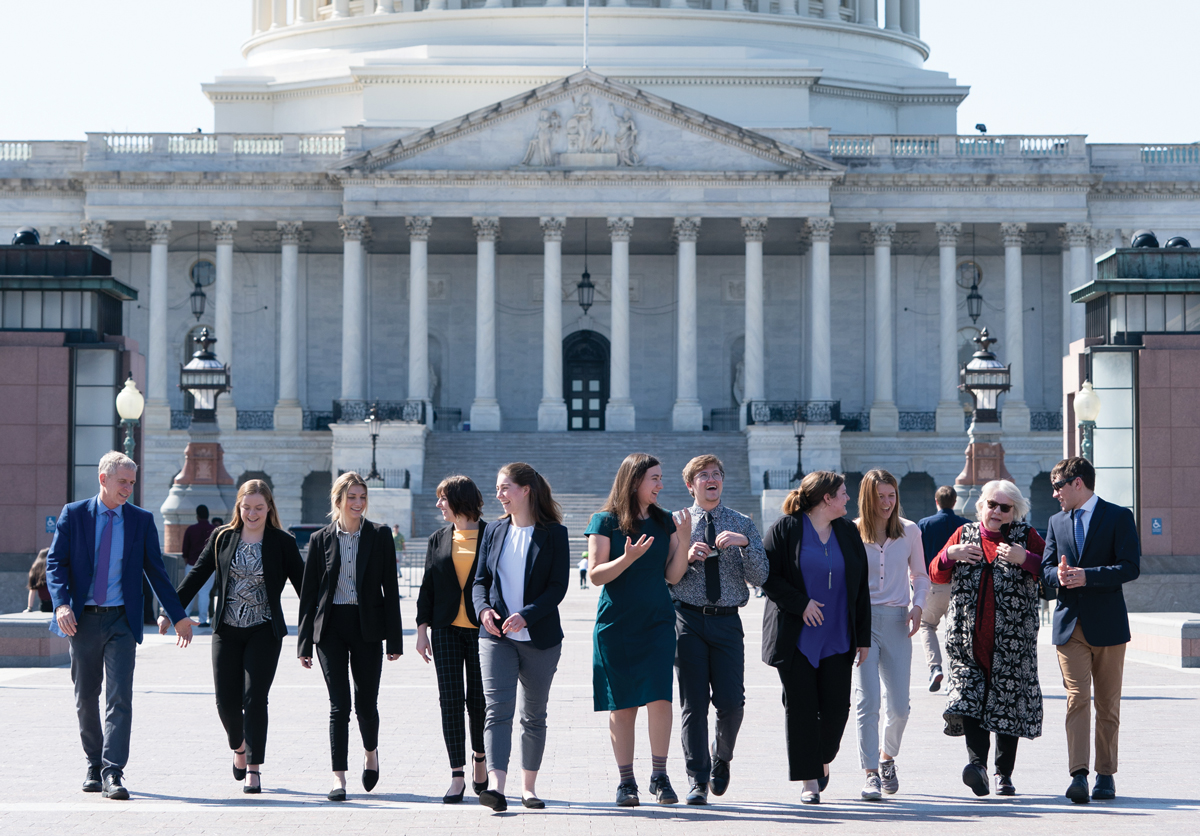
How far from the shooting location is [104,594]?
13.0 m

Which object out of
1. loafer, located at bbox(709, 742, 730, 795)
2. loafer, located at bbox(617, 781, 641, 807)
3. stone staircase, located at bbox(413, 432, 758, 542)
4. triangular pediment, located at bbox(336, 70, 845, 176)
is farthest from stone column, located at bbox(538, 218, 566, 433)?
loafer, located at bbox(617, 781, 641, 807)

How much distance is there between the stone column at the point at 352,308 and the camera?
6062cm

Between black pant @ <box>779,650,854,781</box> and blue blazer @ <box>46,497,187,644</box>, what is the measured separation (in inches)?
177

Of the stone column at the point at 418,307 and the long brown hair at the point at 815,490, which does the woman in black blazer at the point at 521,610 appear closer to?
the long brown hair at the point at 815,490

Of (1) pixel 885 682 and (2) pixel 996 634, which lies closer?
(2) pixel 996 634

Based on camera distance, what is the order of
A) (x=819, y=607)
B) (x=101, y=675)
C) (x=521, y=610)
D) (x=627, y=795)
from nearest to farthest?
(x=627, y=795) < (x=521, y=610) < (x=819, y=607) < (x=101, y=675)

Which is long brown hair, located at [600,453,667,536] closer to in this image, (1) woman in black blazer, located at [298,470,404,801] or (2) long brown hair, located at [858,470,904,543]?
(1) woman in black blazer, located at [298,470,404,801]

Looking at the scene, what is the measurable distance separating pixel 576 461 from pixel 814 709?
42502mm

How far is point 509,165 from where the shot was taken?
199 ft

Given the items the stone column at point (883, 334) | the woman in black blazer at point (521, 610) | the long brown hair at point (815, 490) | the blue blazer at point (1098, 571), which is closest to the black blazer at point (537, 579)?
the woman in black blazer at point (521, 610)

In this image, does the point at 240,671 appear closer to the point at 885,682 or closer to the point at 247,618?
the point at 247,618

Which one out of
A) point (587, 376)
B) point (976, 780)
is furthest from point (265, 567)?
point (587, 376)

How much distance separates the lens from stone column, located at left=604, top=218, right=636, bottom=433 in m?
60.3

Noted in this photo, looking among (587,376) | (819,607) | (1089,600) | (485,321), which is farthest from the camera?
(587,376)
